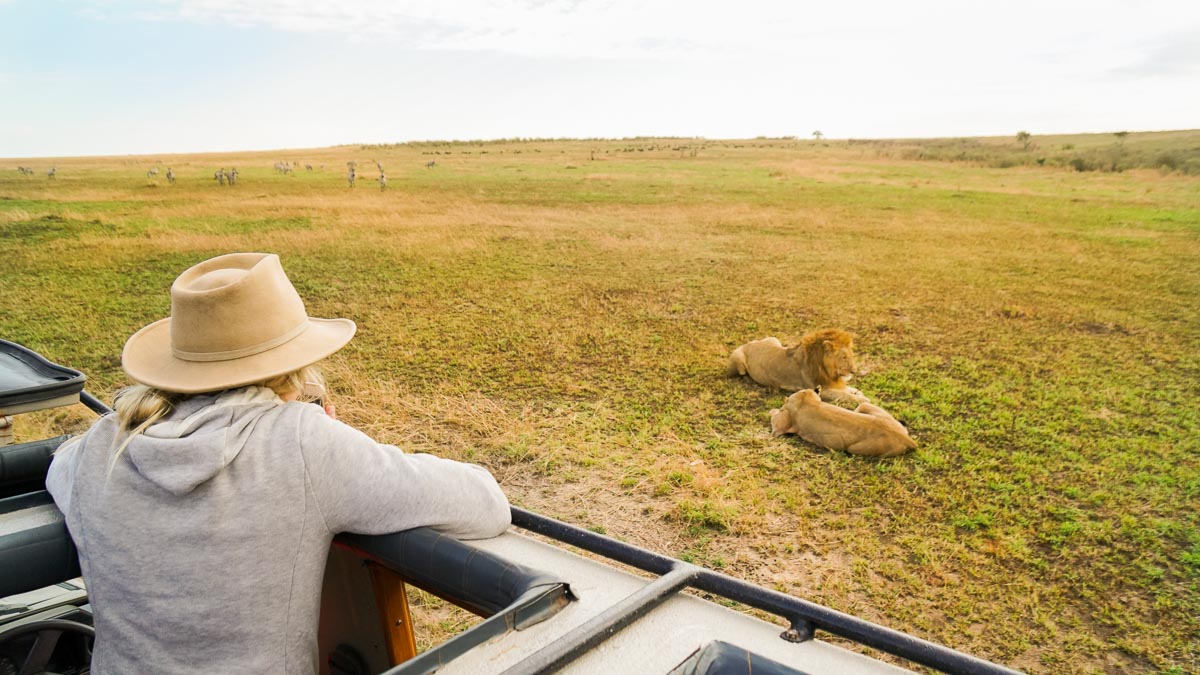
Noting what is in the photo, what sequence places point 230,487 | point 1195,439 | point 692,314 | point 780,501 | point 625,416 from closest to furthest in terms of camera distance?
1. point 230,487
2. point 780,501
3. point 1195,439
4. point 625,416
5. point 692,314

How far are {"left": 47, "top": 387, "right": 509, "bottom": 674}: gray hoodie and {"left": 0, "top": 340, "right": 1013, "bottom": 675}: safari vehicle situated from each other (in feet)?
0.51

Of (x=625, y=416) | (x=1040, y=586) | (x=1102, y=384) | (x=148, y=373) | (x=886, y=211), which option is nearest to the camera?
(x=148, y=373)

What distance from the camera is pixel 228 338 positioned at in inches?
63.1

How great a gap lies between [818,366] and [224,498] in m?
5.01

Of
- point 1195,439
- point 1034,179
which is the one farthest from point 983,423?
point 1034,179

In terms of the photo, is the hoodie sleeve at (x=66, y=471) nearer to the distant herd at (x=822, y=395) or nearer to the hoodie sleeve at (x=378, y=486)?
the hoodie sleeve at (x=378, y=486)

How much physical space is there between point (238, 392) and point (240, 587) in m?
0.43

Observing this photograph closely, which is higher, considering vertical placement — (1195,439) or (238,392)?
(238,392)

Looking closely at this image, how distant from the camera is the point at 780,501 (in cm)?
429

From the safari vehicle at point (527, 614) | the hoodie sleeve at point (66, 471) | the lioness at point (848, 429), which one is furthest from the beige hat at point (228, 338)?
the lioness at point (848, 429)

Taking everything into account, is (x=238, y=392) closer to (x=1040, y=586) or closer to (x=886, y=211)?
(x=1040, y=586)

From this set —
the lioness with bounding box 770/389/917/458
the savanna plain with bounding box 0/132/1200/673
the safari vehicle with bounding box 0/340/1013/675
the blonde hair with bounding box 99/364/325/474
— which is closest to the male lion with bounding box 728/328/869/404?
the savanna plain with bounding box 0/132/1200/673

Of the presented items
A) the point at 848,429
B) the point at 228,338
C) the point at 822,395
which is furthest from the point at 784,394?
the point at 228,338

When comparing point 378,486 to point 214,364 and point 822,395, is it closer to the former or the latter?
point 214,364
